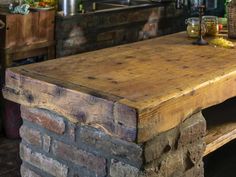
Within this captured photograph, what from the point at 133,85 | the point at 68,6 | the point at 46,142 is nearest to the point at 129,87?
the point at 133,85

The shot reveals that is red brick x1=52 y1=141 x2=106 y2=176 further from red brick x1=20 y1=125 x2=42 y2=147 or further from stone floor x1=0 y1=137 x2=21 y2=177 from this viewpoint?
stone floor x1=0 y1=137 x2=21 y2=177

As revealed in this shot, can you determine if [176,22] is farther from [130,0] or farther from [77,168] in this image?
[77,168]

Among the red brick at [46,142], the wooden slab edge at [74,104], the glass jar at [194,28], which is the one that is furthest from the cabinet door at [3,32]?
the red brick at [46,142]

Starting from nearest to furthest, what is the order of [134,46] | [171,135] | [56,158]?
[171,135] → [56,158] → [134,46]

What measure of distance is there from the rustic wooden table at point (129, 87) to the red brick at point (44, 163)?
0.76 feet

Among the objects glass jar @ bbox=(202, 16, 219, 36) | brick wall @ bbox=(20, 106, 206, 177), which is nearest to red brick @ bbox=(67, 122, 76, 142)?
brick wall @ bbox=(20, 106, 206, 177)

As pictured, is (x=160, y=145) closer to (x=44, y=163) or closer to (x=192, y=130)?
(x=192, y=130)

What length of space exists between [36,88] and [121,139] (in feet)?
1.47

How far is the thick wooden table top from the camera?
1.67 metres

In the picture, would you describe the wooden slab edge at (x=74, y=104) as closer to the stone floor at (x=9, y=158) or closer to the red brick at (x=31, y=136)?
the red brick at (x=31, y=136)

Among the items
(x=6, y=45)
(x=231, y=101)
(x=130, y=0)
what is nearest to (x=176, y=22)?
(x=130, y=0)

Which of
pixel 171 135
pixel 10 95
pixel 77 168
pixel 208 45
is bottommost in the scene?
pixel 77 168

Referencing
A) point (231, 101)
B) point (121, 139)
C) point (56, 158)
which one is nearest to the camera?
point (121, 139)

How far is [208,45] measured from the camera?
8.65ft
